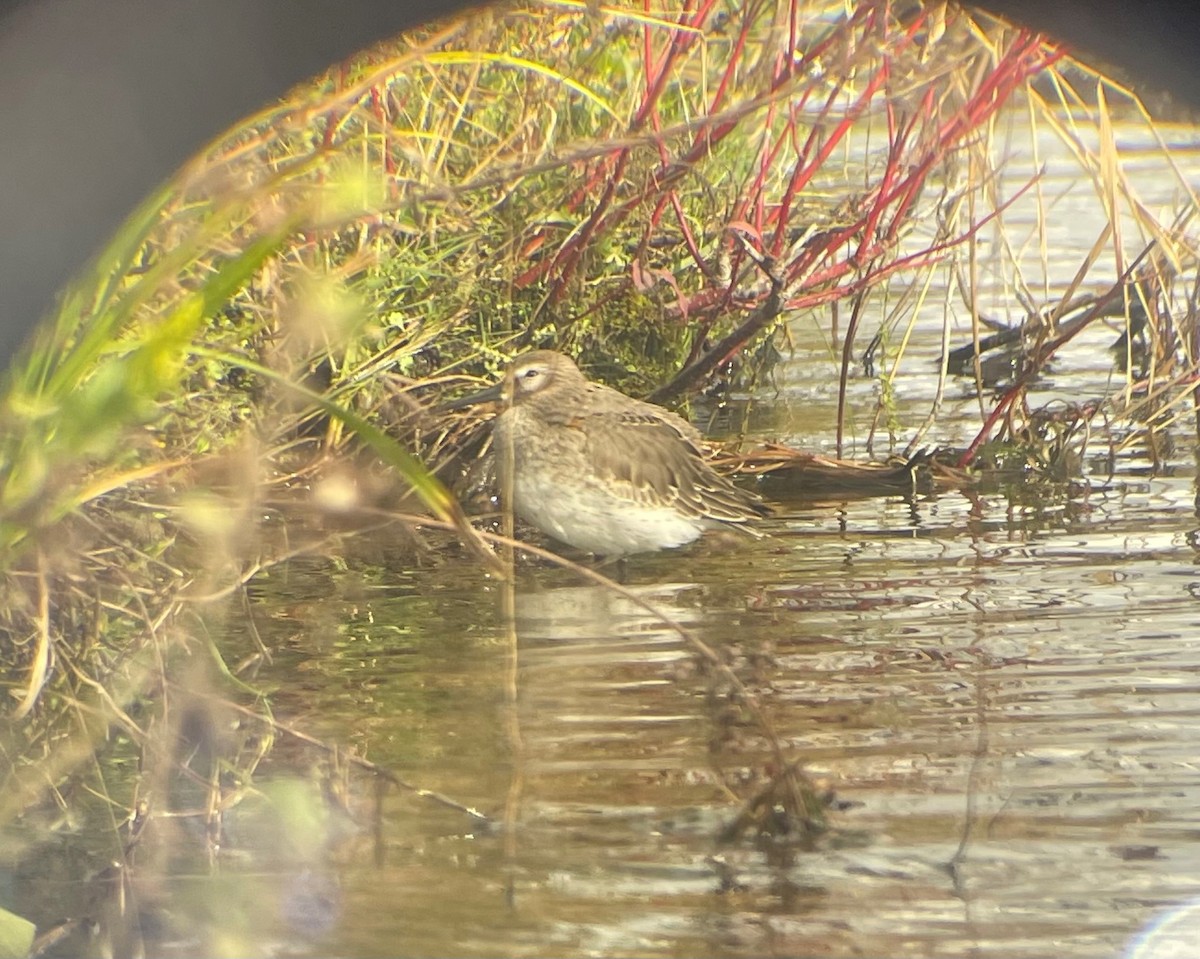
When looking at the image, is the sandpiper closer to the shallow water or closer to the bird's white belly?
the bird's white belly

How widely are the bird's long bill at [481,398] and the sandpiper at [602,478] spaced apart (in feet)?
0.05

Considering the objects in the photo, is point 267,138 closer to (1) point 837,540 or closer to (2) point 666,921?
(2) point 666,921

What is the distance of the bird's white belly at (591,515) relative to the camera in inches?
270

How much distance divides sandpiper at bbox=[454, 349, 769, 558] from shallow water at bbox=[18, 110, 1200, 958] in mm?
171

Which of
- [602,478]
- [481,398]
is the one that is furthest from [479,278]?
[602,478]

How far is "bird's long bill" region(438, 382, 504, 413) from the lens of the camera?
23.6ft

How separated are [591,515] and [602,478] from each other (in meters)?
0.16

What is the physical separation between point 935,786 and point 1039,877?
0.53 meters

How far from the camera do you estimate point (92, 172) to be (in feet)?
9.61

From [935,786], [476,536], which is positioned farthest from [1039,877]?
[476,536]

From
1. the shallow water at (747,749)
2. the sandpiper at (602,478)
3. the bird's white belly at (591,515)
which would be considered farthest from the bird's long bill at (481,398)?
the shallow water at (747,749)

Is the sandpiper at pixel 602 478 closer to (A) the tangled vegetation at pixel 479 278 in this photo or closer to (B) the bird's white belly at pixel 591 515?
(B) the bird's white belly at pixel 591 515

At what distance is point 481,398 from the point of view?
286 inches

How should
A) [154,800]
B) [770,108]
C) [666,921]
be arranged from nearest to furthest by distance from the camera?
[666,921]
[154,800]
[770,108]
